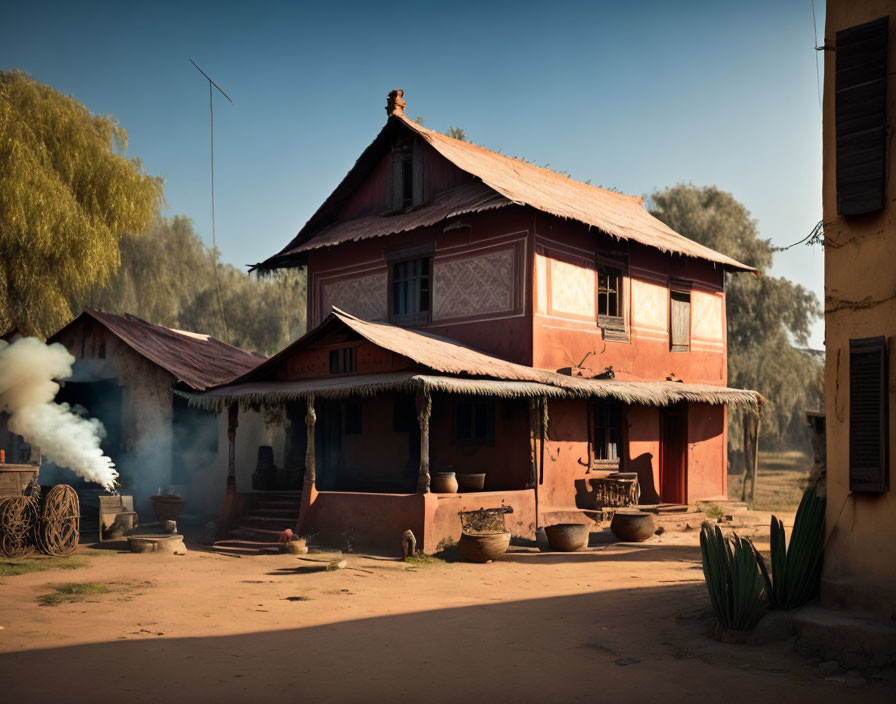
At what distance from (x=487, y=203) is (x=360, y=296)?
4.51 m

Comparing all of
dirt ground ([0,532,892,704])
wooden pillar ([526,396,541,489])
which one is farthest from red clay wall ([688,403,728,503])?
dirt ground ([0,532,892,704])

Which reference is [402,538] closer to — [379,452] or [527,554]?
[527,554]

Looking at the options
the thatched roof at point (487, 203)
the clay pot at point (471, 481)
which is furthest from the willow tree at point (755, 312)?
the clay pot at point (471, 481)

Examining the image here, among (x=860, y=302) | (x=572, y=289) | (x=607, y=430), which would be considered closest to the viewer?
(x=860, y=302)

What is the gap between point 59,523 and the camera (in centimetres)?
1366

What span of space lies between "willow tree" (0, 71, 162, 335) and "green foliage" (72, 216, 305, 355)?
3.88m

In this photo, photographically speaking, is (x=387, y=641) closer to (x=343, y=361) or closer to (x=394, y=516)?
(x=394, y=516)

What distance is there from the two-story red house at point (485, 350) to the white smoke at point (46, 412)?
94.2 inches

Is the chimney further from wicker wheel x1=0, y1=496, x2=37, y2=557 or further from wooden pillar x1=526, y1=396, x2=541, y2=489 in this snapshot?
wicker wheel x1=0, y1=496, x2=37, y2=557

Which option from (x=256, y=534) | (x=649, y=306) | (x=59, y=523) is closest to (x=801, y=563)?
→ (x=256, y=534)

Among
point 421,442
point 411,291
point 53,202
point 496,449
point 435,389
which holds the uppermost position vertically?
point 53,202

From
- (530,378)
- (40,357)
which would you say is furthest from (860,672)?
(40,357)

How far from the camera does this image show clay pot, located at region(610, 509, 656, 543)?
1558 centimetres

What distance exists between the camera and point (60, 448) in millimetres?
15914
